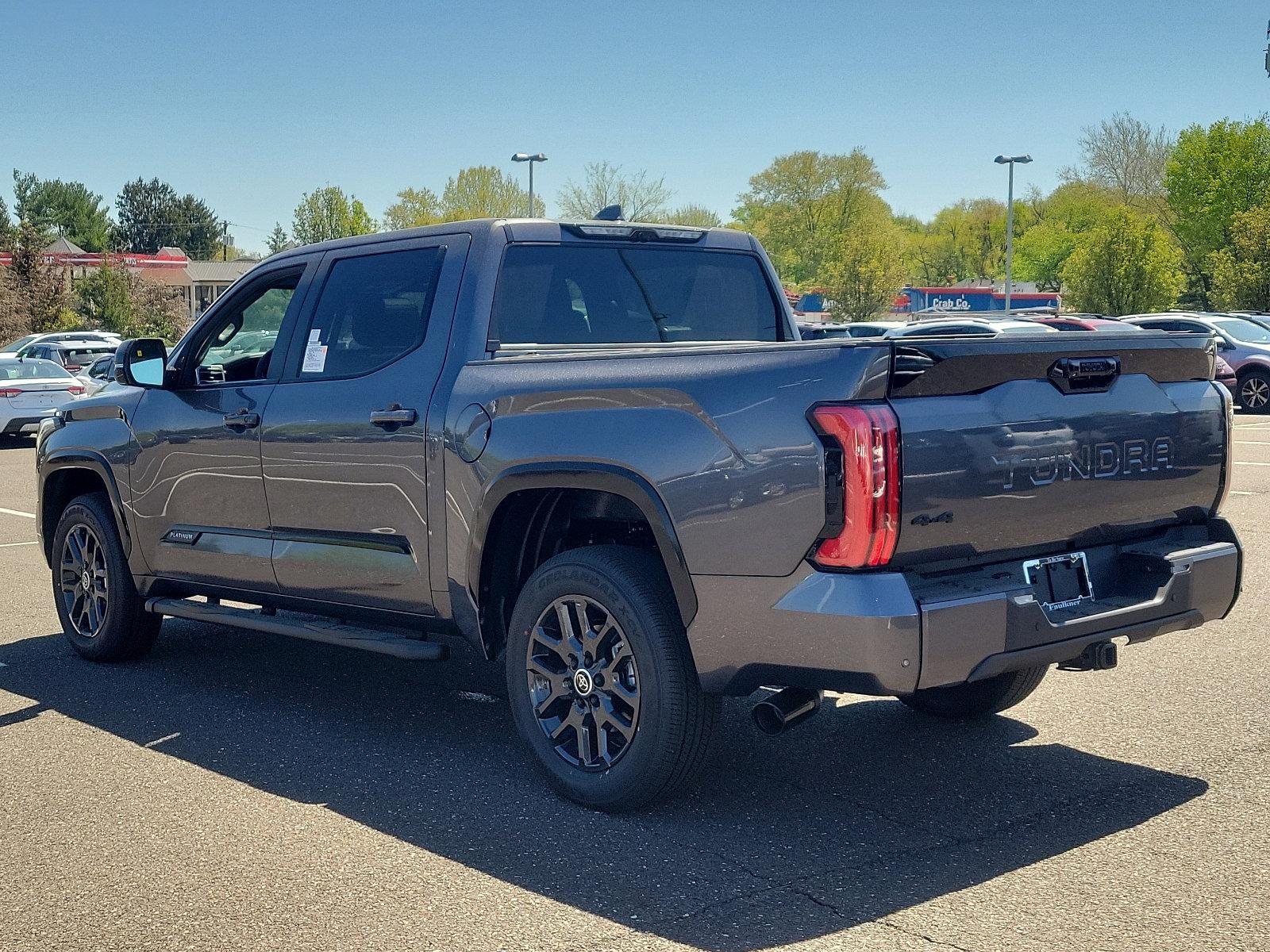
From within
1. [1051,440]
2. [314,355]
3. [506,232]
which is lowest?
[1051,440]

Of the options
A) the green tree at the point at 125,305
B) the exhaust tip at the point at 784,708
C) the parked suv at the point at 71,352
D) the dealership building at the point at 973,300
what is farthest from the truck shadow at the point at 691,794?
the dealership building at the point at 973,300

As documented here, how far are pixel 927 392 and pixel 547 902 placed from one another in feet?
5.72

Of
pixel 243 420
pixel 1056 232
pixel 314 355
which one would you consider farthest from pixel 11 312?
pixel 1056 232

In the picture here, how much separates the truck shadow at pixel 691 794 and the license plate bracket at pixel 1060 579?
2.31ft

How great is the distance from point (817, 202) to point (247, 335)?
92.6m

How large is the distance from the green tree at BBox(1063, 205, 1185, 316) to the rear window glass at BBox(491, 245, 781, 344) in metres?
44.9

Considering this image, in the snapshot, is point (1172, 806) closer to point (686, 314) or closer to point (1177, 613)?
point (1177, 613)

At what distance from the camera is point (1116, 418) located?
4512mm

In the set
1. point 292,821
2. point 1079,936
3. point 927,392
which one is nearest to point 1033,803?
point 1079,936

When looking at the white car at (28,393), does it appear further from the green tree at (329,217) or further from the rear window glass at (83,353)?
the green tree at (329,217)

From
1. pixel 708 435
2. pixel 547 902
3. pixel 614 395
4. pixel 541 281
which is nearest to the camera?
pixel 547 902

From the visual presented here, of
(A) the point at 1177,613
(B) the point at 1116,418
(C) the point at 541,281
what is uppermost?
(C) the point at 541,281

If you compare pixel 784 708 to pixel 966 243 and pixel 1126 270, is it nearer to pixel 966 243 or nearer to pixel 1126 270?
pixel 1126 270

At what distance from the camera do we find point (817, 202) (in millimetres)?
96250
